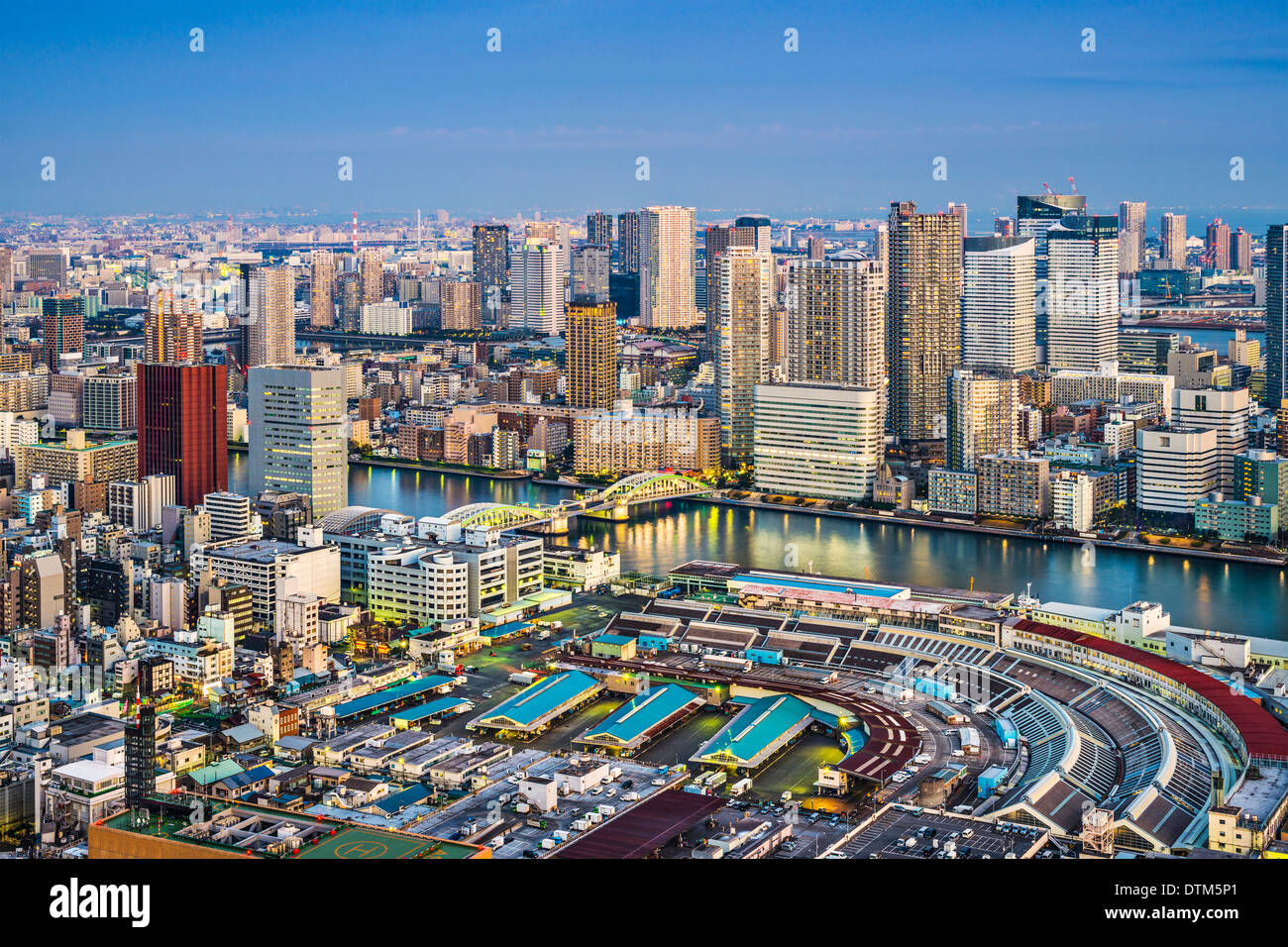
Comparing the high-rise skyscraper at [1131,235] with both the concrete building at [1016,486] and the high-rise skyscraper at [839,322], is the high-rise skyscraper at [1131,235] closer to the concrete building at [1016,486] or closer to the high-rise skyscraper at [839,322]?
the high-rise skyscraper at [839,322]

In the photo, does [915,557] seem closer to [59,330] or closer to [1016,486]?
[1016,486]

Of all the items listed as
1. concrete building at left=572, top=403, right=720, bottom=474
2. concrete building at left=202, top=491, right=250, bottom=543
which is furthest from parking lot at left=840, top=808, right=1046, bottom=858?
concrete building at left=572, top=403, right=720, bottom=474

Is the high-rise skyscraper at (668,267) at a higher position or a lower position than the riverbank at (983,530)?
higher

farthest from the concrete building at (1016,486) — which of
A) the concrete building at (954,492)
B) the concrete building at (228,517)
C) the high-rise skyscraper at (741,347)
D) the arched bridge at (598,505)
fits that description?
the concrete building at (228,517)

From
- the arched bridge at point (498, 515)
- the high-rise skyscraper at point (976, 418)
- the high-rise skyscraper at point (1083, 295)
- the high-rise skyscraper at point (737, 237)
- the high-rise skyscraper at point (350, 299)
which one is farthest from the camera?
the high-rise skyscraper at point (350, 299)

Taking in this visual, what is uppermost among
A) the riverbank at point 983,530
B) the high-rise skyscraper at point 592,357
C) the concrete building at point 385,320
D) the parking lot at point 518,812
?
the concrete building at point 385,320
